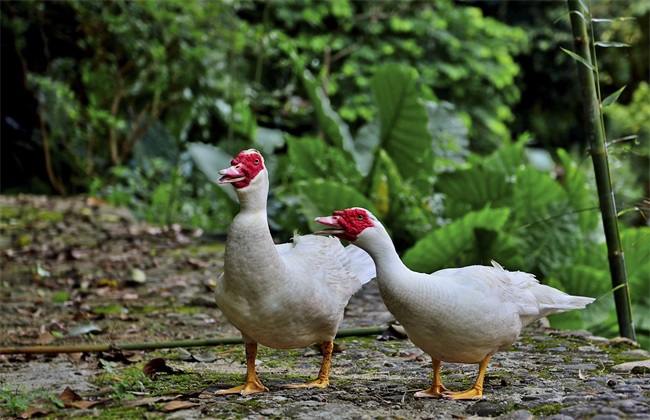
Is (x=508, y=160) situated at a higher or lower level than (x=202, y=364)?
higher

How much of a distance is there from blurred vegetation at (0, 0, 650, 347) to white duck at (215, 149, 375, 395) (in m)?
1.14

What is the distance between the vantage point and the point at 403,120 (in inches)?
225

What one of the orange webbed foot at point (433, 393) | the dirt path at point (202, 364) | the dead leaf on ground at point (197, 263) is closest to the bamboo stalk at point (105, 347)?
the dirt path at point (202, 364)

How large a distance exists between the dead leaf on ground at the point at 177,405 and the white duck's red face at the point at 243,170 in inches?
23.3

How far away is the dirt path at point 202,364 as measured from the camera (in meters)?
2.16

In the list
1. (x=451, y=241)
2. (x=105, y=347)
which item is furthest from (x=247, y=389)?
(x=451, y=241)

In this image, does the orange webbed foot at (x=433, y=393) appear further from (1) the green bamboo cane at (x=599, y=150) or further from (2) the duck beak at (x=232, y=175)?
(1) the green bamboo cane at (x=599, y=150)

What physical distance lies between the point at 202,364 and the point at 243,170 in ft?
3.50

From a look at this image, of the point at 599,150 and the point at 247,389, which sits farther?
the point at 599,150

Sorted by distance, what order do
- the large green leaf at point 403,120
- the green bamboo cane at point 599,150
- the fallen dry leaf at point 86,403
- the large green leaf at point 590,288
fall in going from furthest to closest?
the large green leaf at point 403,120, the large green leaf at point 590,288, the green bamboo cane at point 599,150, the fallen dry leaf at point 86,403

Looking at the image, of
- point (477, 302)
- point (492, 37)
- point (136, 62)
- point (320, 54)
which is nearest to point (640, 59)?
point (492, 37)

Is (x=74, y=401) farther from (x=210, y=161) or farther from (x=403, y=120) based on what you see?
(x=210, y=161)

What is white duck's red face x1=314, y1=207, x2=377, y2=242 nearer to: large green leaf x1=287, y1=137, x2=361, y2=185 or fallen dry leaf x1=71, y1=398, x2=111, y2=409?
fallen dry leaf x1=71, y1=398, x2=111, y2=409

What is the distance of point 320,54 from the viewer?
11000 millimetres
